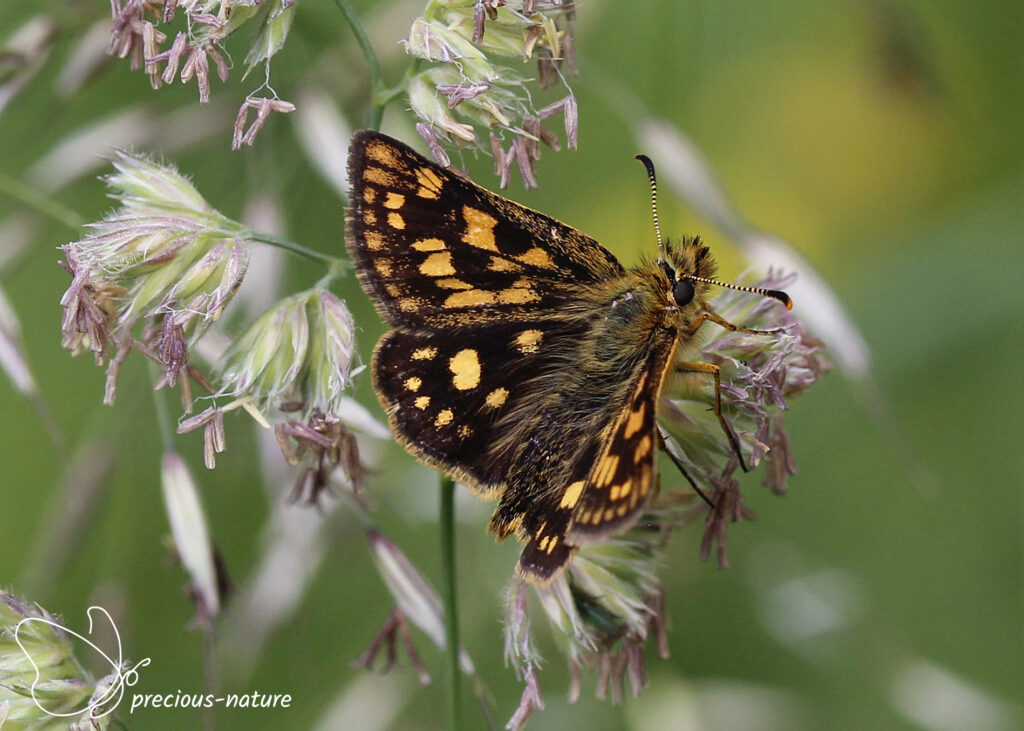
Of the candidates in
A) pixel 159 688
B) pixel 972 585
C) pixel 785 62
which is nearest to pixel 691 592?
pixel 972 585

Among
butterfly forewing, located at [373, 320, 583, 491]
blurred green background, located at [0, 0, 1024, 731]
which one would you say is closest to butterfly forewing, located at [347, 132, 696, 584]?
butterfly forewing, located at [373, 320, 583, 491]

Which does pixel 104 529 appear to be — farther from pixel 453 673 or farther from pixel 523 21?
pixel 523 21

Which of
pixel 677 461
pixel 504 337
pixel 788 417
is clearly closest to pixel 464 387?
pixel 504 337

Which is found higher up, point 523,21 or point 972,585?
point 523,21

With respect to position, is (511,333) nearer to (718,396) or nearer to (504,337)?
(504,337)

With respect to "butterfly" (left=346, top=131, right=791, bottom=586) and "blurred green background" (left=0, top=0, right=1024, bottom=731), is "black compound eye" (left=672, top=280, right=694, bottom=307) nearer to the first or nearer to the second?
"butterfly" (left=346, top=131, right=791, bottom=586)

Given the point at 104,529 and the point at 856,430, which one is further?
the point at 856,430

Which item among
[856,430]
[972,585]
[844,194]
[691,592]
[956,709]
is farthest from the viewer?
[844,194]

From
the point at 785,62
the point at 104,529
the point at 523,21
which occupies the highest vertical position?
the point at 785,62
